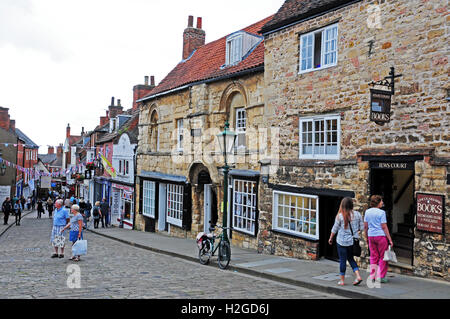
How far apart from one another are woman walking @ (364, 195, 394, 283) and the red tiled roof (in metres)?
7.59

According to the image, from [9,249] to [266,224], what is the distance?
31.1 ft

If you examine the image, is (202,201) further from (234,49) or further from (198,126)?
(234,49)

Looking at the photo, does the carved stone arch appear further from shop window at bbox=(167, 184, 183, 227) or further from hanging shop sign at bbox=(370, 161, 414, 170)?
hanging shop sign at bbox=(370, 161, 414, 170)

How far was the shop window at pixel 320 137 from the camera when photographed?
11500 mm

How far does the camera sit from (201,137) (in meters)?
18.2

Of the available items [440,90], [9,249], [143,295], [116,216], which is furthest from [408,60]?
[116,216]

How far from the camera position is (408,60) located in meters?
9.54

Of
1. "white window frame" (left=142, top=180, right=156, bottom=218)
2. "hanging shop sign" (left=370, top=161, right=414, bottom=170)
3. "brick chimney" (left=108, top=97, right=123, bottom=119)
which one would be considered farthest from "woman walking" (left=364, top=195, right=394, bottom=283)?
"brick chimney" (left=108, top=97, right=123, bottom=119)

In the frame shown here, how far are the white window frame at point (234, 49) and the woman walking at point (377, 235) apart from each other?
33.9 ft

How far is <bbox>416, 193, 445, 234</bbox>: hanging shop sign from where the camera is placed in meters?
8.67

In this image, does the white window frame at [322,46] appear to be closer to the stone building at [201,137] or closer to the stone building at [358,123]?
the stone building at [358,123]

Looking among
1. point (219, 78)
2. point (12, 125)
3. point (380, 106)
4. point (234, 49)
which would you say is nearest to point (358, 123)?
point (380, 106)

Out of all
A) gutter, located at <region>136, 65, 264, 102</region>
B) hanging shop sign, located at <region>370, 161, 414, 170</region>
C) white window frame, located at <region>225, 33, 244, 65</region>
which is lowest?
hanging shop sign, located at <region>370, 161, 414, 170</region>

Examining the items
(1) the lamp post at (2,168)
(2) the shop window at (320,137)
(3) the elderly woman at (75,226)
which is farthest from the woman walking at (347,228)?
(1) the lamp post at (2,168)
